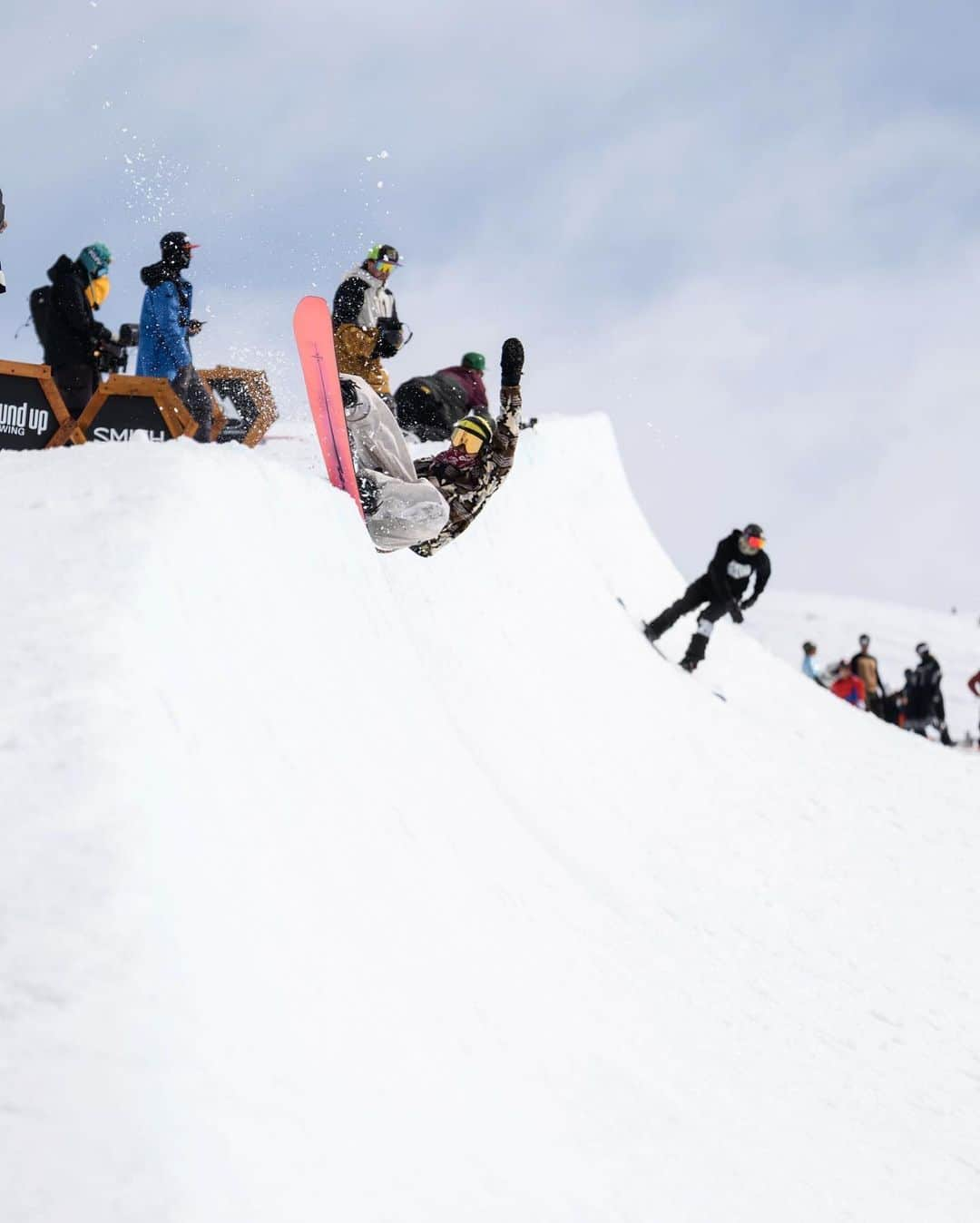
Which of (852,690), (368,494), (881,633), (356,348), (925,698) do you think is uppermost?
(881,633)

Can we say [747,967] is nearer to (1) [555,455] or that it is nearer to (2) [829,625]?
(1) [555,455]

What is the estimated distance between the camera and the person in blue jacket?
23.6 ft

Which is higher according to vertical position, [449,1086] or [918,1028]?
Answer: [449,1086]

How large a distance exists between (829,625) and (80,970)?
136ft

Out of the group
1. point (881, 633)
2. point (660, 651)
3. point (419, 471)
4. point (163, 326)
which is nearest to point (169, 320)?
point (163, 326)

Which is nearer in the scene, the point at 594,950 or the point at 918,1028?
the point at 594,950

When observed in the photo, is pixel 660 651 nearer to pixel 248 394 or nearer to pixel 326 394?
pixel 248 394

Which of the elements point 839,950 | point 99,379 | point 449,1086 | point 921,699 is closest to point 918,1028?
point 839,950

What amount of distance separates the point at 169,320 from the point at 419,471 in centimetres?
219

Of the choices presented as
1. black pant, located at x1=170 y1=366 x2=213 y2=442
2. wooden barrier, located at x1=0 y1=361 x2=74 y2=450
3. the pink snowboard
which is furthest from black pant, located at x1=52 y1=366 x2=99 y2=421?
the pink snowboard

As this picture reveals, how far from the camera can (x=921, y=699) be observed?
55.3 ft

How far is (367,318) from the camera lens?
8.16m

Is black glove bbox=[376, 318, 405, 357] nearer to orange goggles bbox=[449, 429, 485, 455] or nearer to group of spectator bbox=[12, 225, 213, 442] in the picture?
group of spectator bbox=[12, 225, 213, 442]

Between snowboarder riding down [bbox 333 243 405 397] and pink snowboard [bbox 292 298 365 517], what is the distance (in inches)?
98.6
